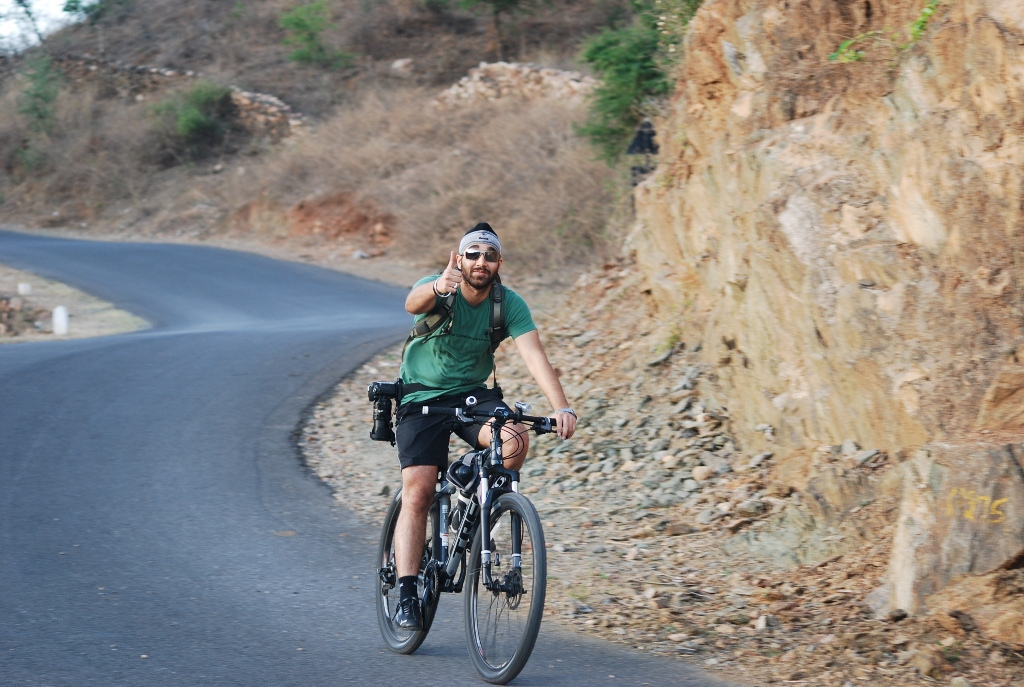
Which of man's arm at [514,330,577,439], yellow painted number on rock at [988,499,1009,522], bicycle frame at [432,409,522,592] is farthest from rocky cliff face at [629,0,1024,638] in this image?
bicycle frame at [432,409,522,592]

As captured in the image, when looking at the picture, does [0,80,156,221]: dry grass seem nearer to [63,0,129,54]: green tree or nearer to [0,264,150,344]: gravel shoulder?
[63,0,129,54]: green tree

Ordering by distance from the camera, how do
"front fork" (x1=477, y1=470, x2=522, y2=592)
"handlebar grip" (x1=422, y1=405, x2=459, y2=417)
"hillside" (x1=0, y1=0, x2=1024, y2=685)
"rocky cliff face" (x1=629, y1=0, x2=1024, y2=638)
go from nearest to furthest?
"front fork" (x1=477, y1=470, x2=522, y2=592), "handlebar grip" (x1=422, y1=405, x2=459, y2=417), "hillside" (x1=0, y1=0, x2=1024, y2=685), "rocky cliff face" (x1=629, y1=0, x2=1024, y2=638)

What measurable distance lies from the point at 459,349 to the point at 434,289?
40 centimetres

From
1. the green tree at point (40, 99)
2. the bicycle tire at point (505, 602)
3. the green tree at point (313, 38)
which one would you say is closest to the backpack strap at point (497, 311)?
the bicycle tire at point (505, 602)

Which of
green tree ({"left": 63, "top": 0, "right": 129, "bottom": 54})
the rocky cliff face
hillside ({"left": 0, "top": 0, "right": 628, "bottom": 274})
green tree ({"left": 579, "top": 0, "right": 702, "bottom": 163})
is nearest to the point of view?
the rocky cliff face

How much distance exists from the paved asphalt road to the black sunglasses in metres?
1.87

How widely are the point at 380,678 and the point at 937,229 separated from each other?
13.6 feet

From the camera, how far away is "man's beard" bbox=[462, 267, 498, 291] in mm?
4824

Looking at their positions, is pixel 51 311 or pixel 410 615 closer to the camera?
pixel 410 615

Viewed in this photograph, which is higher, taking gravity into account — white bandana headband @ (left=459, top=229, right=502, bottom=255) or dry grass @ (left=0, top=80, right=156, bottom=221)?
dry grass @ (left=0, top=80, right=156, bottom=221)

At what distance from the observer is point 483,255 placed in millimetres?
4781

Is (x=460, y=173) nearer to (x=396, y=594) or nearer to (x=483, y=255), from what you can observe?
(x=396, y=594)

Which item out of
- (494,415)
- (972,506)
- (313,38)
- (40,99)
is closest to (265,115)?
(313,38)

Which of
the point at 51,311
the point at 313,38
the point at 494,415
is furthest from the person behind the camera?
the point at 313,38
